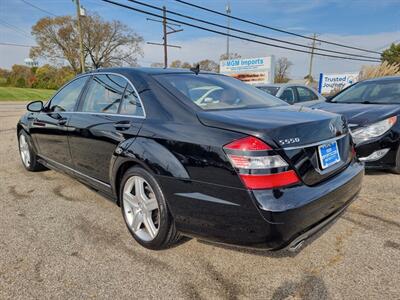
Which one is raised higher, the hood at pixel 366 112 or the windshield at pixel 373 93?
the windshield at pixel 373 93

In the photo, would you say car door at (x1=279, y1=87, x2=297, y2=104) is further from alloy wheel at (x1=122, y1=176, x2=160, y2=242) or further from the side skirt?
alloy wheel at (x1=122, y1=176, x2=160, y2=242)

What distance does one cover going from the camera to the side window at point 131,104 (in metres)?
2.52

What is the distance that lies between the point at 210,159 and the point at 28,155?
389 centimetres

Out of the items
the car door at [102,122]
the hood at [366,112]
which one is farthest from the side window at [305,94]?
the car door at [102,122]

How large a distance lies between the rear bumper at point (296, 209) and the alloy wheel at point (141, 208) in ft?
3.05

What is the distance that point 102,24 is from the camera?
41938mm

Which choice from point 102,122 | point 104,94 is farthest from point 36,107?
point 102,122

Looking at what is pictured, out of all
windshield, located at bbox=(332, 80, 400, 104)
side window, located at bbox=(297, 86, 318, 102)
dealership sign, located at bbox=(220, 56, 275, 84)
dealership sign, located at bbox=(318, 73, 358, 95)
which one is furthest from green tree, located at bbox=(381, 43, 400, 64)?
windshield, located at bbox=(332, 80, 400, 104)

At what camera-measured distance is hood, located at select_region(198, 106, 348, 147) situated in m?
1.84

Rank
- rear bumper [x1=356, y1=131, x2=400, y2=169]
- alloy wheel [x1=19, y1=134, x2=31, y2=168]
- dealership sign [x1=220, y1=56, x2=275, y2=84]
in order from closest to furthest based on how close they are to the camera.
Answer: rear bumper [x1=356, y1=131, x2=400, y2=169] → alloy wheel [x1=19, y1=134, x2=31, y2=168] → dealership sign [x1=220, y1=56, x2=275, y2=84]

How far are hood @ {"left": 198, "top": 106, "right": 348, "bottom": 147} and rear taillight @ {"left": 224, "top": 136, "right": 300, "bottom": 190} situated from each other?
65 millimetres

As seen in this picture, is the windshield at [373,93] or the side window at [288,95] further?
the side window at [288,95]

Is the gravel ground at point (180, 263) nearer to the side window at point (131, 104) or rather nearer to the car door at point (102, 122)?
the car door at point (102, 122)

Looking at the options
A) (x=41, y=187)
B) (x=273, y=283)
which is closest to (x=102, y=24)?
(x=41, y=187)
